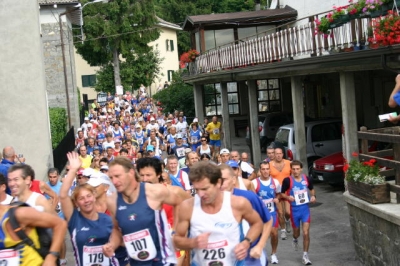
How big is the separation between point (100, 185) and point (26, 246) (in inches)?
123

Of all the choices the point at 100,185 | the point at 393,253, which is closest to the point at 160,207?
the point at 100,185

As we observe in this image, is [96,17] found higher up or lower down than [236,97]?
higher up

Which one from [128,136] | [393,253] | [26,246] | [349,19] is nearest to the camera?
[26,246]

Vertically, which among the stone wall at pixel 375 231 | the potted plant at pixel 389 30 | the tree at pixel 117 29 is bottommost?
the stone wall at pixel 375 231

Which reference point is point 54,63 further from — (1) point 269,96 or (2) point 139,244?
(2) point 139,244

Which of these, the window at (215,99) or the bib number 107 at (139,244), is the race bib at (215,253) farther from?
the window at (215,99)

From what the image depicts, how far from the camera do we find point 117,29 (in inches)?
2367

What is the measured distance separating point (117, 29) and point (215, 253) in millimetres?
54444

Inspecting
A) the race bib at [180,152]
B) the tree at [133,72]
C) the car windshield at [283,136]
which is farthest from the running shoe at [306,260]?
the tree at [133,72]

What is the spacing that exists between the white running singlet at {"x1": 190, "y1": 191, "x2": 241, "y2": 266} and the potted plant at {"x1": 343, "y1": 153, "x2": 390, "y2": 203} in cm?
518

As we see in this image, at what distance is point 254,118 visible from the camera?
27234 mm

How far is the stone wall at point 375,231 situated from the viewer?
35.3ft

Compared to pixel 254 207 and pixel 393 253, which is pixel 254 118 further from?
pixel 254 207

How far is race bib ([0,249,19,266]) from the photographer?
6391mm
